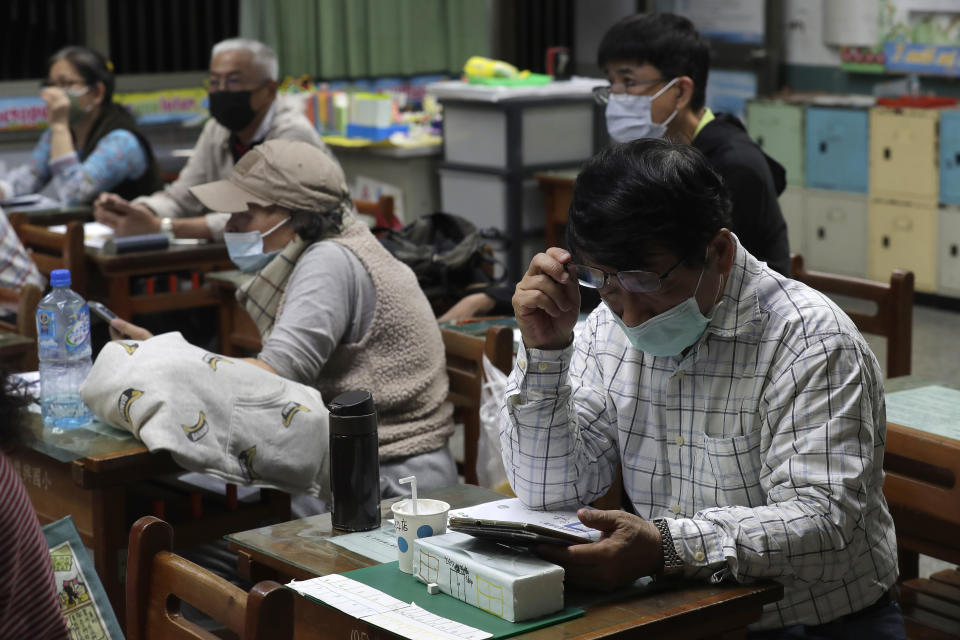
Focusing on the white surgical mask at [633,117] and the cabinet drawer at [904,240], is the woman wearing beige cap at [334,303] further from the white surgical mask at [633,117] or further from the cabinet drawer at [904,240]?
the cabinet drawer at [904,240]

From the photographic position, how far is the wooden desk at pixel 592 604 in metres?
1.52

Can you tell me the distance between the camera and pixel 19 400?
5.17 ft

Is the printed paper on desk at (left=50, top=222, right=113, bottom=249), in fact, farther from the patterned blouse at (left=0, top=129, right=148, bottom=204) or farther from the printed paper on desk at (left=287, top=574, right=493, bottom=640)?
the printed paper on desk at (left=287, top=574, right=493, bottom=640)

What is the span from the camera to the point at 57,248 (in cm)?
439

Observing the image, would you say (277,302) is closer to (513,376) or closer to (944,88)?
(513,376)

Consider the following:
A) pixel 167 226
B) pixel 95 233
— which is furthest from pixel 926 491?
pixel 95 233

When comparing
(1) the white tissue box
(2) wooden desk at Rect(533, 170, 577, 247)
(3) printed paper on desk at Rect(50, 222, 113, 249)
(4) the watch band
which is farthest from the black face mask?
(4) the watch band

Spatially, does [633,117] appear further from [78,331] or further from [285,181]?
[78,331]

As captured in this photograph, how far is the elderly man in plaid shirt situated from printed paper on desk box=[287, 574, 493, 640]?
0.57 feet

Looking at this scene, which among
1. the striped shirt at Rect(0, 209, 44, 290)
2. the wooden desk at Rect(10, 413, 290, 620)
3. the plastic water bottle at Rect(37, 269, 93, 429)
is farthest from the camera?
the striped shirt at Rect(0, 209, 44, 290)

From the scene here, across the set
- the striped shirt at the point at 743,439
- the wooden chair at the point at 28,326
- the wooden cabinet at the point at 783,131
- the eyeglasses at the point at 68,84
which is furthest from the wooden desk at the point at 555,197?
the striped shirt at the point at 743,439

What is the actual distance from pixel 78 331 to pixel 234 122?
7.25ft

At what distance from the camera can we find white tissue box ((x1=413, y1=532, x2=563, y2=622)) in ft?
5.00

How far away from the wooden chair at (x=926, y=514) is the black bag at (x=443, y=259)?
5.31 ft
